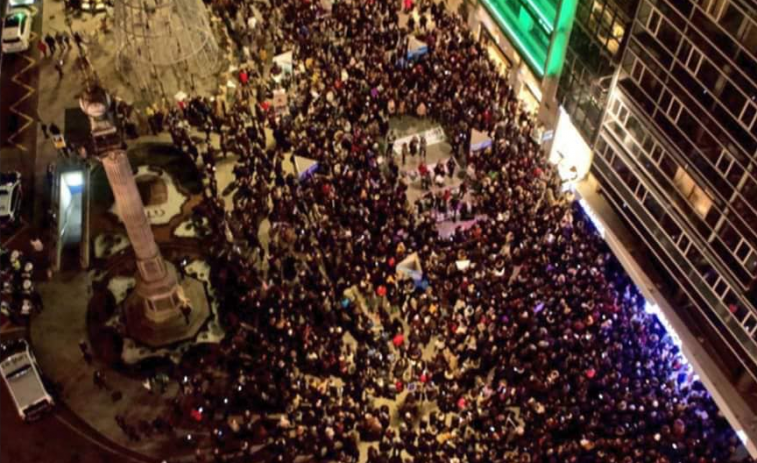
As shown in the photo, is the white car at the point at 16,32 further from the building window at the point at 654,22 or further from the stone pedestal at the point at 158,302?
the building window at the point at 654,22

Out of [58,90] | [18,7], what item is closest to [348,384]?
[58,90]

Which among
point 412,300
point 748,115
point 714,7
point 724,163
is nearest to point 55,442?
point 412,300

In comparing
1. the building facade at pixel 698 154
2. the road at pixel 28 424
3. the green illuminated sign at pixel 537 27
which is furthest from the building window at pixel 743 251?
the road at pixel 28 424

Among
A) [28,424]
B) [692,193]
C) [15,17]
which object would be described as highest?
[15,17]

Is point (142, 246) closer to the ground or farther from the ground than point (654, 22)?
farther from the ground

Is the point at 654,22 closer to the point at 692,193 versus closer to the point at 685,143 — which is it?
the point at 685,143
